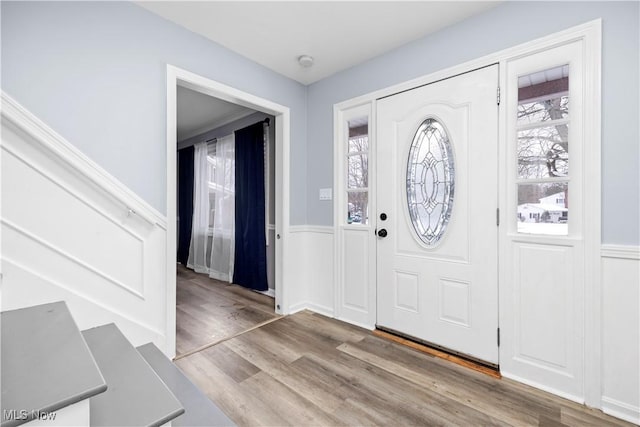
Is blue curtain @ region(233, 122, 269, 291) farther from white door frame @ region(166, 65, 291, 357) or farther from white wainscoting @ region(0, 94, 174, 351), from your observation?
white wainscoting @ region(0, 94, 174, 351)

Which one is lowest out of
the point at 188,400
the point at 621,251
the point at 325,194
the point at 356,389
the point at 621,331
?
the point at 356,389

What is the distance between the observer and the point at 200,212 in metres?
4.97

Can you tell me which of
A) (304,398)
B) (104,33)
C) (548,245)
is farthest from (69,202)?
(548,245)

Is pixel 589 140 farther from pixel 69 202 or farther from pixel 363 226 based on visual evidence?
pixel 69 202

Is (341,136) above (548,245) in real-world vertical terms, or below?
above

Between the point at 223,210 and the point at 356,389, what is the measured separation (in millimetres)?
3458

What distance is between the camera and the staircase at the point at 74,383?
0.72 meters

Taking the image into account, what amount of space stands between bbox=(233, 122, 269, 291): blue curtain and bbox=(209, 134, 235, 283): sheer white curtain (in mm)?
273

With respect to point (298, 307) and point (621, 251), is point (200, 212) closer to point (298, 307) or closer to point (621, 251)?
point (298, 307)

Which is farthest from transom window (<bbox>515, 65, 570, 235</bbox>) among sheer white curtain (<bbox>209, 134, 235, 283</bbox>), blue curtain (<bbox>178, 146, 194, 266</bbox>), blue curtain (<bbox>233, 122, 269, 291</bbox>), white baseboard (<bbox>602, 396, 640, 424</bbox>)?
blue curtain (<bbox>178, 146, 194, 266</bbox>)

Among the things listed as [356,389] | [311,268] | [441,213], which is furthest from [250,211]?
[356,389]

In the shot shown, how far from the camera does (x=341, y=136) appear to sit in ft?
9.34

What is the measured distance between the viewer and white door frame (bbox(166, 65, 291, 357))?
81.9 inches

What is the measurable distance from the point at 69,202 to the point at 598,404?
10.4 ft
